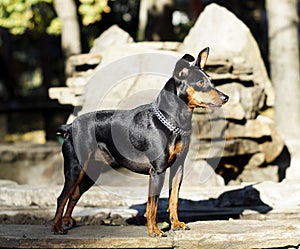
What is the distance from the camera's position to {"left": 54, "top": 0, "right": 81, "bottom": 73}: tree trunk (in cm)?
1055

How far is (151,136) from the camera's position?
5188 millimetres

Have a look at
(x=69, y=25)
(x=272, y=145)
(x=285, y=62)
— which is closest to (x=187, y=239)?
(x=272, y=145)

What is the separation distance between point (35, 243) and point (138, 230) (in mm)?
883

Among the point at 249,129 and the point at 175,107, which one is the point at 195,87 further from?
the point at 249,129

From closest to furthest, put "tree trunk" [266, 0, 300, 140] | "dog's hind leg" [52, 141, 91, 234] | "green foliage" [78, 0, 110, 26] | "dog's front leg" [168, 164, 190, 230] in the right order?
"dog's front leg" [168, 164, 190, 230]
"dog's hind leg" [52, 141, 91, 234]
"tree trunk" [266, 0, 300, 140]
"green foliage" [78, 0, 110, 26]

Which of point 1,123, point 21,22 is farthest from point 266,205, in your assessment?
point 1,123

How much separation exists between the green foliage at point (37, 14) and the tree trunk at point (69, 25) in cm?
52

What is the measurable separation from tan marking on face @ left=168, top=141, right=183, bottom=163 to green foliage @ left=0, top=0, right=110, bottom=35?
20.5 feet

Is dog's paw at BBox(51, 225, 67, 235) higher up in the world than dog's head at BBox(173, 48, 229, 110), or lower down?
lower down

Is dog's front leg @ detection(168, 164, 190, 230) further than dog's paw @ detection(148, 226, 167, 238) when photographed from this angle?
Yes

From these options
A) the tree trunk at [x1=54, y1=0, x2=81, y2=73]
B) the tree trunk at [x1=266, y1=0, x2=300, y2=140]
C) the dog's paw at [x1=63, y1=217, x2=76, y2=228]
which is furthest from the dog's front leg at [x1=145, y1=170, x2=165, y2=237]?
the tree trunk at [x1=54, y1=0, x2=81, y2=73]

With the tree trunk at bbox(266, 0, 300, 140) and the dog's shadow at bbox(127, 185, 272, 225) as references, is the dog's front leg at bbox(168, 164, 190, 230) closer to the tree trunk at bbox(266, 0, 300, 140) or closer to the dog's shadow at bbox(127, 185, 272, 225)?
the dog's shadow at bbox(127, 185, 272, 225)

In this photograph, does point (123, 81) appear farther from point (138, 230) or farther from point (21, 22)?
point (21, 22)

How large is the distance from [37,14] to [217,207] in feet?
21.1
